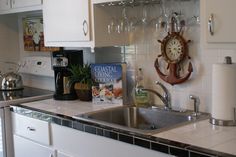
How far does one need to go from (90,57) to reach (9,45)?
4.08 ft

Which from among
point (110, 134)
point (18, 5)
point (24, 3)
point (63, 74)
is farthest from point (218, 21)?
point (18, 5)

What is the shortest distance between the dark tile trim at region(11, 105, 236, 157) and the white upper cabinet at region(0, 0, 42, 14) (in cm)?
92

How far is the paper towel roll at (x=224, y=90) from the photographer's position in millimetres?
1938

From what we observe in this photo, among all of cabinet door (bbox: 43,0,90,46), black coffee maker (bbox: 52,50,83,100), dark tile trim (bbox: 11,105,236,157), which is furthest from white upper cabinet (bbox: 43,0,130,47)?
dark tile trim (bbox: 11,105,236,157)

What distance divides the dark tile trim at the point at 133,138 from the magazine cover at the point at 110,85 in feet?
1.33

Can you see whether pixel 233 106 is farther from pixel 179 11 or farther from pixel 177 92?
pixel 179 11

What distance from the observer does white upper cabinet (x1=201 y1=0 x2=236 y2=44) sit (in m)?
1.71

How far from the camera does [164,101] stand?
2.48 m

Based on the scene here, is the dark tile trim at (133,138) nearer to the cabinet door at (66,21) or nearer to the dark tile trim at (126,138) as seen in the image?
the dark tile trim at (126,138)

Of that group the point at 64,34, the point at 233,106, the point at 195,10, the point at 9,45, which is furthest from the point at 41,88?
the point at 233,106

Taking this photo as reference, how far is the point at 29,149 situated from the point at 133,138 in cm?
114

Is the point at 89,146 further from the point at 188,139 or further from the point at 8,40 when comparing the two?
the point at 8,40

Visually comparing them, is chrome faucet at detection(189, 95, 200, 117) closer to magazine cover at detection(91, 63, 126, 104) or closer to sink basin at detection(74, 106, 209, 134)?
sink basin at detection(74, 106, 209, 134)

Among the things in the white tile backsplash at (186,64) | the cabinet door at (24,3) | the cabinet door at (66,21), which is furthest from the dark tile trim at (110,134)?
the cabinet door at (24,3)
